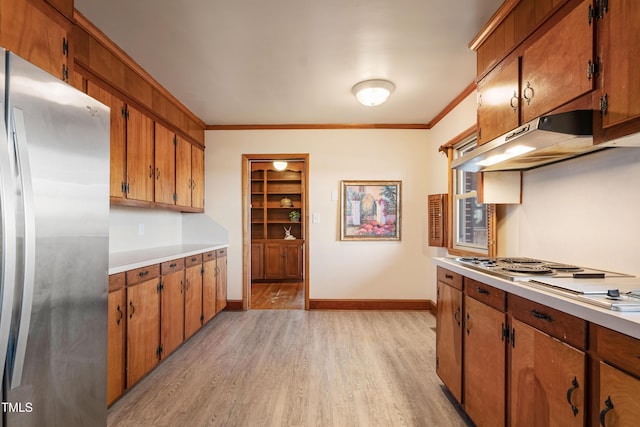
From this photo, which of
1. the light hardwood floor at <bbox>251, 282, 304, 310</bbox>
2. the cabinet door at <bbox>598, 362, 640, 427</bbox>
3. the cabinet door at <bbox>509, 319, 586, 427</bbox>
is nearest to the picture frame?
the light hardwood floor at <bbox>251, 282, 304, 310</bbox>

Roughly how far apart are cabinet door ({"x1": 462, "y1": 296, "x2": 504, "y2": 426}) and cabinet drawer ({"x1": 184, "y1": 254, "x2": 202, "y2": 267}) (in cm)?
247

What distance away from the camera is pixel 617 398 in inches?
36.0

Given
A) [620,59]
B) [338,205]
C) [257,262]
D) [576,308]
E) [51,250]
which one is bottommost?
[257,262]

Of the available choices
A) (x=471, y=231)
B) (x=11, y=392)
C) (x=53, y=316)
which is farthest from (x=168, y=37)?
(x=471, y=231)

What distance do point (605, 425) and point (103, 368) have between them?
1.85 m

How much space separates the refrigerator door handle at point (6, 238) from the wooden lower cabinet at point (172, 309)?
5.78 feet

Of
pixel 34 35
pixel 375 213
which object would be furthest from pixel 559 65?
pixel 375 213

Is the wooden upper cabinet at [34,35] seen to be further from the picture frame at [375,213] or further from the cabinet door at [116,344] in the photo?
the picture frame at [375,213]

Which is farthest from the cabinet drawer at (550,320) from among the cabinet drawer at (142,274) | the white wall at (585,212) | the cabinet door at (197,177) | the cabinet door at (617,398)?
the cabinet door at (197,177)

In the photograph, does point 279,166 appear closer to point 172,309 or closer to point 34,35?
point 172,309

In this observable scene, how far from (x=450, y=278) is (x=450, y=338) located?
393 millimetres

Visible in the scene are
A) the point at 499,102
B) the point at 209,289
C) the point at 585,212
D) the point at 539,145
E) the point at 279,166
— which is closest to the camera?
the point at 539,145

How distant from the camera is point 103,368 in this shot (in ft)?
4.38

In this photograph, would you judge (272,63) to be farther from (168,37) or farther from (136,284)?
(136,284)
